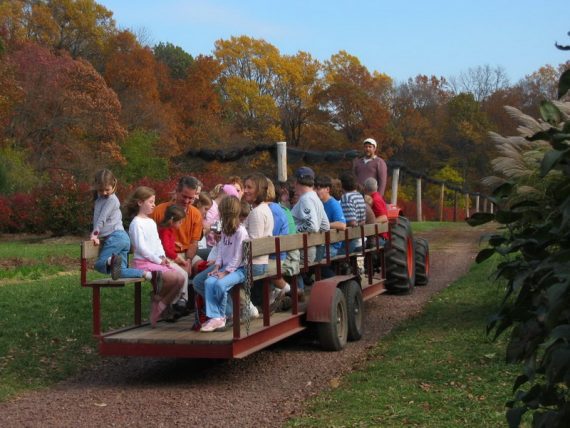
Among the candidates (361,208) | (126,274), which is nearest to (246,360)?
(126,274)

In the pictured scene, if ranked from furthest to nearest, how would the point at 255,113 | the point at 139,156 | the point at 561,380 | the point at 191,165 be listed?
the point at 255,113 < the point at 191,165 < the point at 139,156 < the point at 561,380

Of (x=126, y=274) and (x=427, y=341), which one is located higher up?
(x=126, y=274)

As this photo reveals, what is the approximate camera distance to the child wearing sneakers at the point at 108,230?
340 inches

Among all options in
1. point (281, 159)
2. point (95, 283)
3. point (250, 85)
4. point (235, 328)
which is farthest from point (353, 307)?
point (250, 85)

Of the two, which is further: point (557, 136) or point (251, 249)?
point (251, 249)

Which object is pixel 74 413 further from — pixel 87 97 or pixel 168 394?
pixel 87 97

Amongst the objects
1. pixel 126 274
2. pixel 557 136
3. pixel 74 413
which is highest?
pixel 557 136

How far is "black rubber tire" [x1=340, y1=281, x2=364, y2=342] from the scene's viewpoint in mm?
9883

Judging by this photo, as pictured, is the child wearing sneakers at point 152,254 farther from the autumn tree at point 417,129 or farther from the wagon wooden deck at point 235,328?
the autumn tree at point 417,129

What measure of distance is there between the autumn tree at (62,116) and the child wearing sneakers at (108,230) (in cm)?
3555

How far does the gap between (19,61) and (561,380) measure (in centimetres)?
4562

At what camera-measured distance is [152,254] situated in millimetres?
8477

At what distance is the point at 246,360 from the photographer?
29.8 ft

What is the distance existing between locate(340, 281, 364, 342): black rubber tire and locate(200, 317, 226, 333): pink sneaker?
84.0 inches
